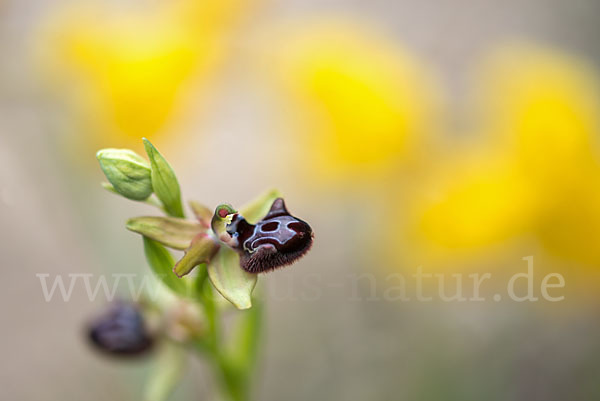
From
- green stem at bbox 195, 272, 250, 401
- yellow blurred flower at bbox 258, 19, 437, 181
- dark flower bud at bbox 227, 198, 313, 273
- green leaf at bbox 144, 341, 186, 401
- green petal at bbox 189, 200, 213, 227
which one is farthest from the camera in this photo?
yellow blurred flower at bbox 258, 19, 437, 181

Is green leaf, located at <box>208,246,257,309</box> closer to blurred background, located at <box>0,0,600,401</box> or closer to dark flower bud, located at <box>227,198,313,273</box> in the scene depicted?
dark flower bud, located at <box>227,198,313,273</box>

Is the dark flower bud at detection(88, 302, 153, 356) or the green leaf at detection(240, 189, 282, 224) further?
the dark flower bud at detection(88, 302, 153, 356)

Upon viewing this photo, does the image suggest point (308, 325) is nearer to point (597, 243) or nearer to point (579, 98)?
point (597, 243)

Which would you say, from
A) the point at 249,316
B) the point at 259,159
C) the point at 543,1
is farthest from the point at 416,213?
the point at 543,1

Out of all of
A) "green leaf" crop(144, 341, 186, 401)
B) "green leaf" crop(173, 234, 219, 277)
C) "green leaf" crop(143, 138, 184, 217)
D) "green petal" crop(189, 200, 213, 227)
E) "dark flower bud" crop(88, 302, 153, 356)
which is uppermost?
"green leaf" crop(143, 138, 184, 217)

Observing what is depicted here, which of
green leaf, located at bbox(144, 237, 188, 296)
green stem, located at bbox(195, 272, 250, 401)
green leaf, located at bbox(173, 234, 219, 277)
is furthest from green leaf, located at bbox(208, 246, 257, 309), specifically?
green stem, located at bbox(195, 272, 250, 401)

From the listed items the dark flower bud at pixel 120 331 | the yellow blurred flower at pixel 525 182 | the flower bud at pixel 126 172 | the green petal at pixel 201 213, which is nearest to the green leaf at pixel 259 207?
the green petal at pixel 201 213

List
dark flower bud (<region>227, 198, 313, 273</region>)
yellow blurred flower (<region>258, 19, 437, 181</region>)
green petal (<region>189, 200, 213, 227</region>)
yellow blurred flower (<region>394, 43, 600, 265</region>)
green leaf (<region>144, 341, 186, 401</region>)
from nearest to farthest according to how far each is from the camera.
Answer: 1. dark flower bud (<region>227, 198, 313, 273</region>)
2. green petal (<region>189, 200, 213, 227</region>)
3. green leaf (<region>144, 341, 186, 401</region>)
4. yellow blurred flower (<region>394, 43, 600, 265</region>)
5. yellow blurred flower (<region>258, 19, 437, 181</region>)

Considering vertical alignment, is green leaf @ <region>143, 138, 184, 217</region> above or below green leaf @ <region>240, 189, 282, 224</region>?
above
